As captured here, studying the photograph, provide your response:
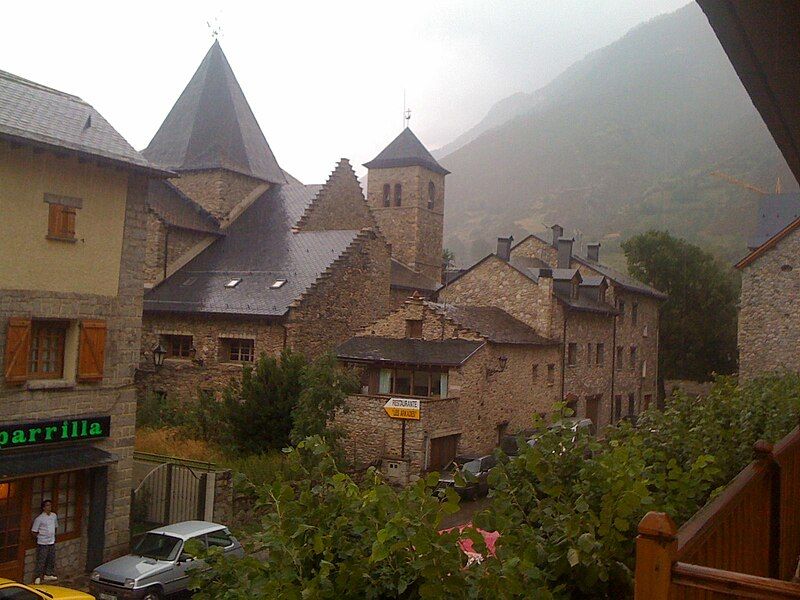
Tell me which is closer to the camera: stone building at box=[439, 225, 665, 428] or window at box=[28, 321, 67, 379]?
window at box=[28, 321, 67, 379]

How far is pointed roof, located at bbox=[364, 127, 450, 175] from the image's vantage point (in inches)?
1770

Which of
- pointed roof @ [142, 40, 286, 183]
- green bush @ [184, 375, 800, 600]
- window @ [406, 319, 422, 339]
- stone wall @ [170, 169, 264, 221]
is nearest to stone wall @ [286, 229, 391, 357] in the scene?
window @ [406, 319, 422, 339]

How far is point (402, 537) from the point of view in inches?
110

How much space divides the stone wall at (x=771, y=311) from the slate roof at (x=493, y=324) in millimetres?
7351

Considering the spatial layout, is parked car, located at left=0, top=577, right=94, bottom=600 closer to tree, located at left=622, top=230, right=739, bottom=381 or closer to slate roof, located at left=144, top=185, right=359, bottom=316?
slate roof, located at left=144, top=185, right=359, bottom=316

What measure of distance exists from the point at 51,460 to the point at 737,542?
38.7 ft

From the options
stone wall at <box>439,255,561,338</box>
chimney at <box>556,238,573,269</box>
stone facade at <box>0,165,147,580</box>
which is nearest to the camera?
stone facade at <box>0,165,147,580</box>

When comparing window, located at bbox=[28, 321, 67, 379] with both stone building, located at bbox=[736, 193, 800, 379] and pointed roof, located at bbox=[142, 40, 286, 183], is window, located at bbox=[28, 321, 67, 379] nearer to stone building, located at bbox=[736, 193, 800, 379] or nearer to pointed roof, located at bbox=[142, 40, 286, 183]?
pointed roof, located at bbox=[142, 40, 286, 183]

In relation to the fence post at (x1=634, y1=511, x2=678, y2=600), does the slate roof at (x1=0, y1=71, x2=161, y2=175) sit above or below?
above

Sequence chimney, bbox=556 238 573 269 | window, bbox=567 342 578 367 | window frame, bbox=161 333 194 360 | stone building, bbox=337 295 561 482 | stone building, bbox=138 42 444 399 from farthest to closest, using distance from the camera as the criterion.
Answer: chimney, bbox=556 238 573 269, window, bbox=567 342 578 367, window frame, bbox=161 333 194 360, stone building, bbox=138 42 444 399, stone building, bbox=337 295 561 482

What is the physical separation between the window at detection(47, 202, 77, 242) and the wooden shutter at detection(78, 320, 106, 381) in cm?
160

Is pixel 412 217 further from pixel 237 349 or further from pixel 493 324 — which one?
pixel 237 349

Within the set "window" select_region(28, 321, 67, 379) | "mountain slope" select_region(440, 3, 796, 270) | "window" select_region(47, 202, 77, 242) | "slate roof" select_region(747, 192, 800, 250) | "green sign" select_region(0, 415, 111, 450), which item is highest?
"mountain slope" select_region(440, 3, 796, 270)

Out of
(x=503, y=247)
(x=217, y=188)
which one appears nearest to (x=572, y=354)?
(x=503, y=247)
